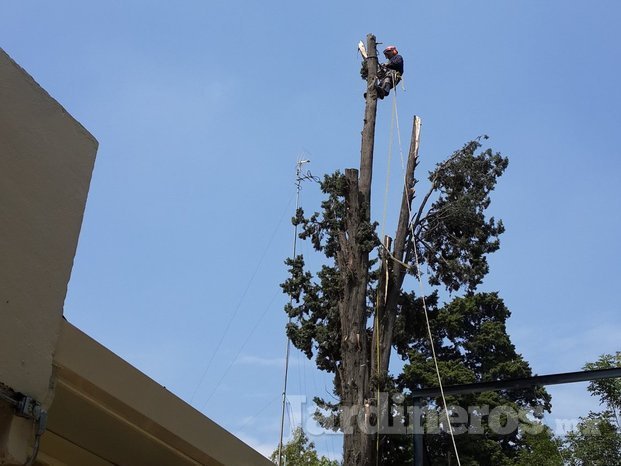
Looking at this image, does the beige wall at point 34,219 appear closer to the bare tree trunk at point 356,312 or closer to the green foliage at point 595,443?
the bare tree trunk at point 356,312

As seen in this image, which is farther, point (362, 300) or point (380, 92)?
point (380, 92)

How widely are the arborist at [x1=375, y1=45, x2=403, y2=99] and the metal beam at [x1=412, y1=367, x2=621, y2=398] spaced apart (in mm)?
6622

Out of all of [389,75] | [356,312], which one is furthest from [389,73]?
[356,312]

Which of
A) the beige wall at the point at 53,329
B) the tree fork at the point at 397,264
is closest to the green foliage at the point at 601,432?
the tree fork at the point at 397,264

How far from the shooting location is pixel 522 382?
767cm

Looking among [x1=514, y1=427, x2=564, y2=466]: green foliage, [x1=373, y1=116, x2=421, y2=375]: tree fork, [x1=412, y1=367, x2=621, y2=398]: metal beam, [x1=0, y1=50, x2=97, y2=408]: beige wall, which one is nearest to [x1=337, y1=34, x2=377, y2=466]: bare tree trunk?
[x1=373, y1=116, x2=421, y2=375]: tree fork

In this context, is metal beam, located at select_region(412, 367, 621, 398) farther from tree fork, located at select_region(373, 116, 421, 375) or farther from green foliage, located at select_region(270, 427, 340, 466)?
green foliage, located at select_region(270, 427, 340, 466)

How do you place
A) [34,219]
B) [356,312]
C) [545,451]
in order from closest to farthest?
[34,219], [356,312], [545,451]

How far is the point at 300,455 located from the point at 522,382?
13300 millimetres

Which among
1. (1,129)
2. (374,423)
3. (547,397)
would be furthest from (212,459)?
(547,397)

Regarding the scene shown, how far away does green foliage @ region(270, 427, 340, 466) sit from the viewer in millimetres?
19594

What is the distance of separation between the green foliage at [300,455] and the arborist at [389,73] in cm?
992

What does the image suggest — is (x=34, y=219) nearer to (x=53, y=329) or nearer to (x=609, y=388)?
(x=53, y=329)

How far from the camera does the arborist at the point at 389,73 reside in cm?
1320
